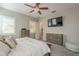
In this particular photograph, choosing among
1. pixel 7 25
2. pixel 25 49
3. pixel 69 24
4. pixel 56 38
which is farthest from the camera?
pixel 56 38

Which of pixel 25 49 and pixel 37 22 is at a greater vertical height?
Answer: pixel 37 22

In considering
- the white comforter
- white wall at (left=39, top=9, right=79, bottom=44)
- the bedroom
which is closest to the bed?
the white comforter

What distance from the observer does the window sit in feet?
7.00

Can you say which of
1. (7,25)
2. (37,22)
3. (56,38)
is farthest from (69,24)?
(7,25)

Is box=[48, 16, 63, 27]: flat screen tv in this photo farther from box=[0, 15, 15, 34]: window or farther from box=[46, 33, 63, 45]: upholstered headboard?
box=[0, 15, 15, 34]: window

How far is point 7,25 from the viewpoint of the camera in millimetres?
2184

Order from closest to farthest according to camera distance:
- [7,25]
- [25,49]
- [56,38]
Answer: [25,49], [7,25], [56,38]

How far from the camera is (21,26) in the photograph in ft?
8.00

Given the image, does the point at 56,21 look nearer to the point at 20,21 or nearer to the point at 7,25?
the point at 20,21

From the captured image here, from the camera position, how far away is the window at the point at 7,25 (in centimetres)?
213

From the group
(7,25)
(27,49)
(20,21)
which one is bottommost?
(27,49)

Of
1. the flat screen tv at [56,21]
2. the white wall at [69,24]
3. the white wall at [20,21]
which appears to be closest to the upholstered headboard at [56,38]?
the white wall at [69,24]

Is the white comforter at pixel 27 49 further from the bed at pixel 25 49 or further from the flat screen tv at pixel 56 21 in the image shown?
the flat screen tv at pixel 56 21

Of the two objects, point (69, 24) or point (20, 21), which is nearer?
point (20, 21)
